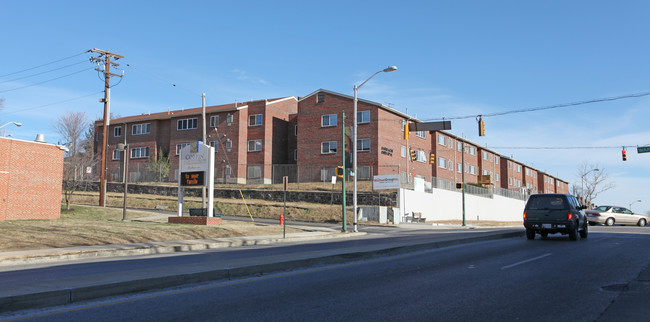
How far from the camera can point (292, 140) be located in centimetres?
5534

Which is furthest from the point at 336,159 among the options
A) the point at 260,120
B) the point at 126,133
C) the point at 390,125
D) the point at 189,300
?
the point at 189,300

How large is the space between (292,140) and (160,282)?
47.1 meters

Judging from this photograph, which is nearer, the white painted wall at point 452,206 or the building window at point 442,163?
the white painted wall at point 452,206

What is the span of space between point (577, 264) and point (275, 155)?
147 ft

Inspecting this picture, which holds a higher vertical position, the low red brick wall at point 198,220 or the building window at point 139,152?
the building window at point 139,152

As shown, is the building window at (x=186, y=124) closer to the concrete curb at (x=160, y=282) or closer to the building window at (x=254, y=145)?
the building window at (x=254, y=145)

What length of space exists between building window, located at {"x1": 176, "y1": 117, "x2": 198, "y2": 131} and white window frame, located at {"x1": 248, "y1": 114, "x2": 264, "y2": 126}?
259 inches

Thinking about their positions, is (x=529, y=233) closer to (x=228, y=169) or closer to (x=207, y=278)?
(x=207, y=278)

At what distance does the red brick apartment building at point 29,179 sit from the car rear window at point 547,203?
25.5 m

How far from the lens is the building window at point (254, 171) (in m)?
51.3

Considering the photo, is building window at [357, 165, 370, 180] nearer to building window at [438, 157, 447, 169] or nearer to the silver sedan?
building window at [438, 157, 447, 169]

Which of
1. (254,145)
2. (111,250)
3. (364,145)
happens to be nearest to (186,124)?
→ (254,145)

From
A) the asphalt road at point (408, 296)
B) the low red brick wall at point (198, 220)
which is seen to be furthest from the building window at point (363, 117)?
the asphalt road at point (408, 296)

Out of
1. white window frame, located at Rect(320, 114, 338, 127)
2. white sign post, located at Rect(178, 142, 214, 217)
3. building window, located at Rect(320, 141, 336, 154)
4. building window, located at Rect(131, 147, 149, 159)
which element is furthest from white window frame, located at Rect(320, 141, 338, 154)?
building window, located at Rect(131, 147, 149, 159)
